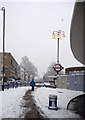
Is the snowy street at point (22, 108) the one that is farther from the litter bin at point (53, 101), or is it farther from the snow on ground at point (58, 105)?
the litter bin at point (53, 101)

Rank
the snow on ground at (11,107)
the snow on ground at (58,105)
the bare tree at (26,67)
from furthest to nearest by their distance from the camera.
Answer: the bare tree at (26,67), the snow on ground at (58,105), the snow on ground at (11,107)

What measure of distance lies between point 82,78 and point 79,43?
9.09m

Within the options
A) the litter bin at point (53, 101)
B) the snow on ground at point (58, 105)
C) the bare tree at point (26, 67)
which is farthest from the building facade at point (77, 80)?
the bare tree at point (26, 67)

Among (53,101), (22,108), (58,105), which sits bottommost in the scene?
(58,105)

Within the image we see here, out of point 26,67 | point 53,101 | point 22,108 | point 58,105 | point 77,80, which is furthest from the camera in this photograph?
point 26,67

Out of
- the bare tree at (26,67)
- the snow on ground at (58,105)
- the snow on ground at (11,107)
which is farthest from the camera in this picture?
the bare tree at (26,67)

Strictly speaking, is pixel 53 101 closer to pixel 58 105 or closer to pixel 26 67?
pixel 58 105

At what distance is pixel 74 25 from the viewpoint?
9594 mm

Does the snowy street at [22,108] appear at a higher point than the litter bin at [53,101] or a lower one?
lower

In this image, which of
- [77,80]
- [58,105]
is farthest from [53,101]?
[77,80]

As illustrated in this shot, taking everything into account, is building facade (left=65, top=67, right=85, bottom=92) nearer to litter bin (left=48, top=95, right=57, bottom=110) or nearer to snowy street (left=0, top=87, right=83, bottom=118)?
snowy street (left=0, top=87, right=83, bottom=118)

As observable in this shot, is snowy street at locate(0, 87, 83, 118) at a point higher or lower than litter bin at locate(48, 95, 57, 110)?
lower

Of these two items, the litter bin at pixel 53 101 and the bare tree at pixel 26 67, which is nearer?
the litter bin at pixel 53 101

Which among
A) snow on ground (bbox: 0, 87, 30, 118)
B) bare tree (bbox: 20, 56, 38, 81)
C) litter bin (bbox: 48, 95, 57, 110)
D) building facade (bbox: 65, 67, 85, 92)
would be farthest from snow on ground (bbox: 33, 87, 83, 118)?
bare tree (bbox: 20, 56, 38, 81)
